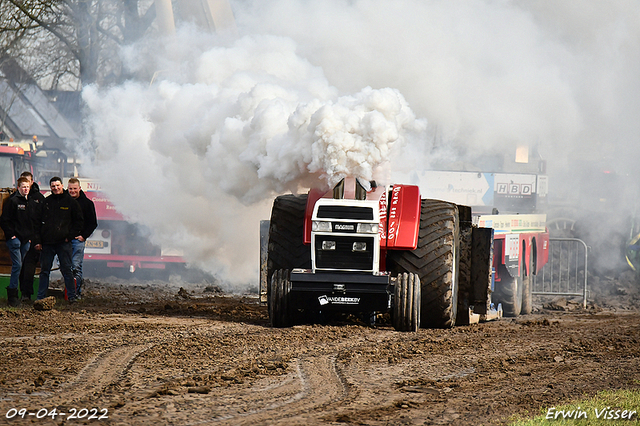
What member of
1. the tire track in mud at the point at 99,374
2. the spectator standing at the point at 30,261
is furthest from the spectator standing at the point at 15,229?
the tire track in mud at the point at 99,374

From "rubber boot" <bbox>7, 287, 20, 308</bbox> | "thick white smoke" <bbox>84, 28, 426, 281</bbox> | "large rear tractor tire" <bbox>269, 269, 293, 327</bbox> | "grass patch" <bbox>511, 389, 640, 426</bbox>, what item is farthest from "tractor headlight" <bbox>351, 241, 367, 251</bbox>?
"rubber boot" <bbox>7, 287, 20, 308</bbox>

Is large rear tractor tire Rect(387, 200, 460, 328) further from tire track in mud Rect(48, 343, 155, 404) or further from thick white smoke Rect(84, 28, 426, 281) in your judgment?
tire track in mud Rect(48, 343, 155, 404)

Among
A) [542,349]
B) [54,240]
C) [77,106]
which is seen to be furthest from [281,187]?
[77,106]

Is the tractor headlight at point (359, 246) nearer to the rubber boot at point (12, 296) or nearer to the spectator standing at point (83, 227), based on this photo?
the spectator standing at point (83, 227)

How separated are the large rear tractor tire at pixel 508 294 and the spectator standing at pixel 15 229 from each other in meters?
7.85

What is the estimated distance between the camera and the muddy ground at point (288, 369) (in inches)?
201

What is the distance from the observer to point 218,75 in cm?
1415

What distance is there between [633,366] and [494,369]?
4.90ft

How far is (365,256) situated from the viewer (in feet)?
28.9

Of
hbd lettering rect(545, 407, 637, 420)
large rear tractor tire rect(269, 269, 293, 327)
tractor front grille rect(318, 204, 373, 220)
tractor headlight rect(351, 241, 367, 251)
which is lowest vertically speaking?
hbd lettering rect(545, 407, 637, 420)

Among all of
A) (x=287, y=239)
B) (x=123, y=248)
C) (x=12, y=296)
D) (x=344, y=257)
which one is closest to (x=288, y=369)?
(x=344, y=257)

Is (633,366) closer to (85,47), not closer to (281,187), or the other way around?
(281,187)

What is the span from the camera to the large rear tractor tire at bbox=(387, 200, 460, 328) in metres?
9.02

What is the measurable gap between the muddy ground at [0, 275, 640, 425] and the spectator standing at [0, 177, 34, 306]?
3.77 feet
